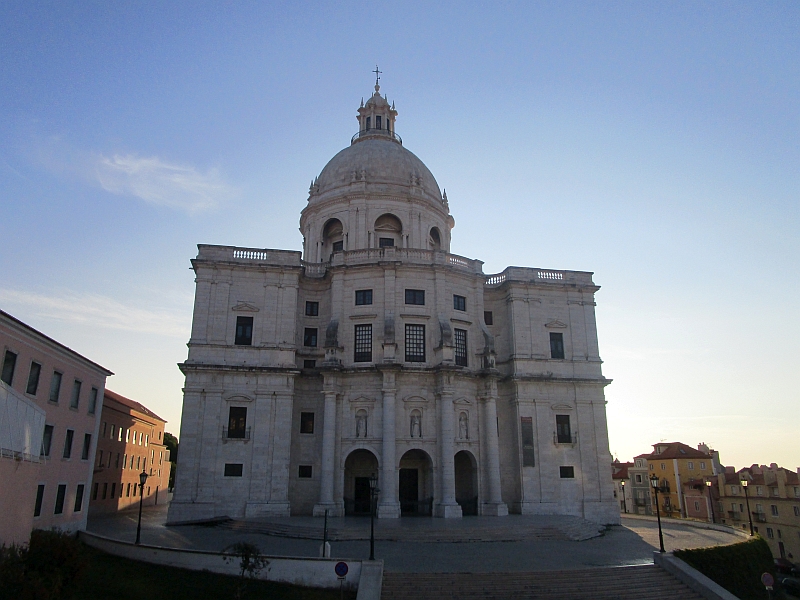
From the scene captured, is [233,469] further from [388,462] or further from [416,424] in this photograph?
[416,424]

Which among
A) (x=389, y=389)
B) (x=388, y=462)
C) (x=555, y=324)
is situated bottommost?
(x=388, y=462)

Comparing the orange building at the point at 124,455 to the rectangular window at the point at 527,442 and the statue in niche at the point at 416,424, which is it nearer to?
the statue in niche at the point at 416,424

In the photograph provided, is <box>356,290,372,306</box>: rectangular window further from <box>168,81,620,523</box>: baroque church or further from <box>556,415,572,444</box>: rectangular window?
<box>556,415,572,444</box>: rectangular window

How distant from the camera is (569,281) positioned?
47.2 meters

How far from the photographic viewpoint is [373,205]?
48.5 metres

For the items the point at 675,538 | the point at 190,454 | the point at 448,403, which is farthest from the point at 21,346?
the point at 675,538

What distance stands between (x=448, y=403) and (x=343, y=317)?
377 inches

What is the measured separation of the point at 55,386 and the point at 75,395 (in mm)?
2601

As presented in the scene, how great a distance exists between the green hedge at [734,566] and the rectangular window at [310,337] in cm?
2696

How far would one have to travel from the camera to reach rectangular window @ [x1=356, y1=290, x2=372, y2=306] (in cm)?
4250

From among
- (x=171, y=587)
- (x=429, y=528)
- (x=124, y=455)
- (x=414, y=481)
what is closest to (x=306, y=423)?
(x=414, y=481)

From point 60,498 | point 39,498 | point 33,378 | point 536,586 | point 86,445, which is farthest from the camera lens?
point 86,445

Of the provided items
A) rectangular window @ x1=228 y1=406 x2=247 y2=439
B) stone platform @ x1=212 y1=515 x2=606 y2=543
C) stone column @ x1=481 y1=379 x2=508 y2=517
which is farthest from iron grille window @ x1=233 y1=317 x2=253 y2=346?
stone column @ x1=481 y1=379 x2=508 y2=517

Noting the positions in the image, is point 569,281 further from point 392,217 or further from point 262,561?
point 262,561
